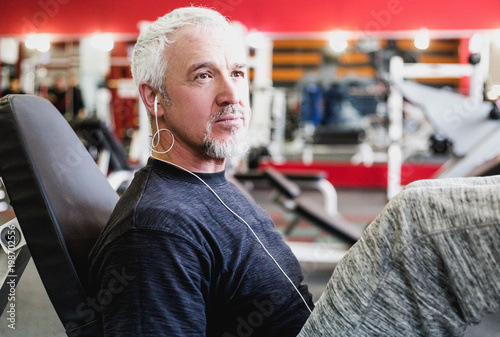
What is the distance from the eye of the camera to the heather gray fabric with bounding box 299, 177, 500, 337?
0.61 metres

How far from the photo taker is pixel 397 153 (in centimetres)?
531

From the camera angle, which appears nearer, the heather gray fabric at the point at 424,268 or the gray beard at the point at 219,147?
the heather gray fabric at the point at 424,268

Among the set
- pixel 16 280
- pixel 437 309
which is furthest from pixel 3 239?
pixel 437 309

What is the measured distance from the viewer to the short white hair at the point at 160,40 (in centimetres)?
108

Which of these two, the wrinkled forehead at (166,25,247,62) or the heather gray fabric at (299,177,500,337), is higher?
the wrinkled forehead at (166,25,247,62)

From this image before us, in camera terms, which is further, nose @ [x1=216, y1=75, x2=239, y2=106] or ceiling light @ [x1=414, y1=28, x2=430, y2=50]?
ceiling light @ [x1=414, y1=28, x2=430, y2=50]

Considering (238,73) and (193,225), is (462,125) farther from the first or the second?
(193,225)

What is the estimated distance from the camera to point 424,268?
0.64 m

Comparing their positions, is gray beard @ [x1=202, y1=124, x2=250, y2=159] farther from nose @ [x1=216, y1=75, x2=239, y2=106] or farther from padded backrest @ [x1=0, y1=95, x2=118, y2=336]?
padded backrest @ [x1=0, y1=95, x2=118, y2=336]

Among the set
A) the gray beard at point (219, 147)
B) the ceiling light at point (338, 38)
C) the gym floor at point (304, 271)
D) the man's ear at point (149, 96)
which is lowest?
the gym floor at point (304, 271)

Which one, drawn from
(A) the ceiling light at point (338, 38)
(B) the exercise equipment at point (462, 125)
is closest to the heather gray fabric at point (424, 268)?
(B) the exercise equipment at point (462, 125)

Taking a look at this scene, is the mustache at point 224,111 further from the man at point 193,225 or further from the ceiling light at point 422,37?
the ceiling light at point 422,37

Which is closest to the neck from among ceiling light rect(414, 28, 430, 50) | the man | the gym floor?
the man

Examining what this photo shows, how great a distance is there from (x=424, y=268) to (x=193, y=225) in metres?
0.41
